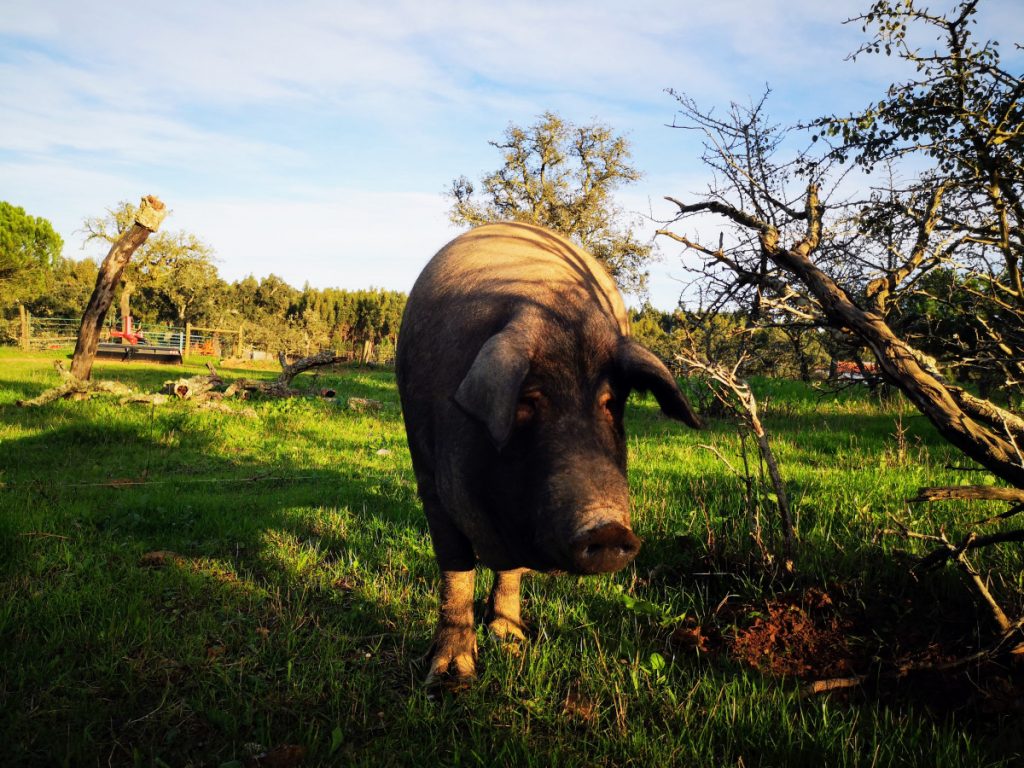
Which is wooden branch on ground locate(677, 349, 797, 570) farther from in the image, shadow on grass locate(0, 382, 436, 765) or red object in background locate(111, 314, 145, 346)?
red object in background locate(111, 314, 145, 346)

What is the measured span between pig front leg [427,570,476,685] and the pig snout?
3.82 ft

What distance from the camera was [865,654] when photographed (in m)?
3.18

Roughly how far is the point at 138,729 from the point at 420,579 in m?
1.90

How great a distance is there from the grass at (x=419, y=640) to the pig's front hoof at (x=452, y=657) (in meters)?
0.11

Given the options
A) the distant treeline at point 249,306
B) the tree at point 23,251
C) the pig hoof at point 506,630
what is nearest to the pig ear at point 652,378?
the pig hoof at point 506,630

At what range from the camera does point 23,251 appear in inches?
1919

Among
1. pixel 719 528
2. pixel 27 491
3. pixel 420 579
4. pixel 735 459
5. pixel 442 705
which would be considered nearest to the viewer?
pixel 442 705

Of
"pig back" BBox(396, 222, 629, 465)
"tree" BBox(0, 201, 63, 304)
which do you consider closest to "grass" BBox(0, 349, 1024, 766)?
"pig back" BBox(396, 222, 629, 465)

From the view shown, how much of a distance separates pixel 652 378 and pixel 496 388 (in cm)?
83

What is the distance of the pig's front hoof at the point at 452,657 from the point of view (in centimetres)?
322

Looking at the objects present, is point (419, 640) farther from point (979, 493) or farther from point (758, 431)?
point (979, 493)

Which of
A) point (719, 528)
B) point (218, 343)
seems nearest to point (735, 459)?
point (719, 528)

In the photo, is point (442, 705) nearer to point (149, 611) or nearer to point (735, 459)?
point (149, 611)

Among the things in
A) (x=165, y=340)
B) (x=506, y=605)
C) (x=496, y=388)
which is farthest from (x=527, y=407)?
(x=165, y=340)
